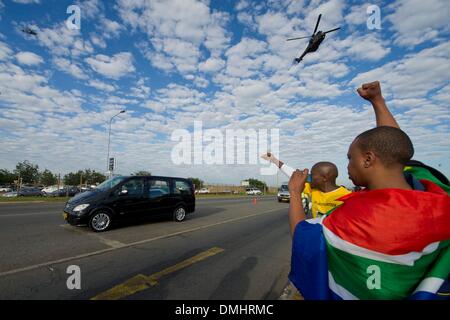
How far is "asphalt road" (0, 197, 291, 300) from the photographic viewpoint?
3.53m

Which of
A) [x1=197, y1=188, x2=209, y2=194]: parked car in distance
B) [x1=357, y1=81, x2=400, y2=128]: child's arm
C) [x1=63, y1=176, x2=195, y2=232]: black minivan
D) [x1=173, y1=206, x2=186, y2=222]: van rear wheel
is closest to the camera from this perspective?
[x1=357, y1=81, x2=400, y2=128]: child's arm

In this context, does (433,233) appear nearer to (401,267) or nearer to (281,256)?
(401,267)

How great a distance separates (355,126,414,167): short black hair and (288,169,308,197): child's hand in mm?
467

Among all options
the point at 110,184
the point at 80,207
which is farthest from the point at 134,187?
the point at 80,207

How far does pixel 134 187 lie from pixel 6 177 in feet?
306

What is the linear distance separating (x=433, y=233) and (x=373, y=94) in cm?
134

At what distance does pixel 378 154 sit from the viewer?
4.40 ft

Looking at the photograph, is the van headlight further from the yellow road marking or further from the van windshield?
the yellow road marking

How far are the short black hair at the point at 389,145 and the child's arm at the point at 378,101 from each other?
0.62 meters

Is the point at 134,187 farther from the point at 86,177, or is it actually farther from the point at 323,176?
the point at 86,177


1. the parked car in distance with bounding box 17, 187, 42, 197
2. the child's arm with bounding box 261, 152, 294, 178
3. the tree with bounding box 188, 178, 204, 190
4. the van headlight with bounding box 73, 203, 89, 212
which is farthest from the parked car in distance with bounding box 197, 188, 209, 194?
the child's arm with bounding box 261, 152, 294, 178

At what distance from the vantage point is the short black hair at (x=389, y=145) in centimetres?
130

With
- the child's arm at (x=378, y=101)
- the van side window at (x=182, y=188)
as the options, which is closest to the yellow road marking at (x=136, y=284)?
the child's arm at (x=378, y=101)
